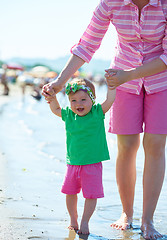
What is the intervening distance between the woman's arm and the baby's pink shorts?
1.99 ft

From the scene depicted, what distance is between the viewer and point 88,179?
312 cm

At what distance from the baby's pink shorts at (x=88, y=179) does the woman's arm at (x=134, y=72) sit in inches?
23.8

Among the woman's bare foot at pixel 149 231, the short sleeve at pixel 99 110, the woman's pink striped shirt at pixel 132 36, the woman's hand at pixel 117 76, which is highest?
the woman's pink striped shirt at pixel 132 36

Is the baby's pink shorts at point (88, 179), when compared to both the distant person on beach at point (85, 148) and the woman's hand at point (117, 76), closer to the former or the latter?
the distant person on beach at point (85, 148)

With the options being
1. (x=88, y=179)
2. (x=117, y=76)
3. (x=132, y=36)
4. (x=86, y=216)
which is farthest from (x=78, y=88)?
(x=86, y=216)

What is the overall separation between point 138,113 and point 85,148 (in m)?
0.49

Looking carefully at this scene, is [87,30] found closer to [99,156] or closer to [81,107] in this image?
[81,107]

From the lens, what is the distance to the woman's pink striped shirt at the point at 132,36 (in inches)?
119

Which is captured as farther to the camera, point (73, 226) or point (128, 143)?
point (128, 143)

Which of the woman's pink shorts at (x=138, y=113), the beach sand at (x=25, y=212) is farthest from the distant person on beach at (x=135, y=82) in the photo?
the beach sand at (x=25, y=212)

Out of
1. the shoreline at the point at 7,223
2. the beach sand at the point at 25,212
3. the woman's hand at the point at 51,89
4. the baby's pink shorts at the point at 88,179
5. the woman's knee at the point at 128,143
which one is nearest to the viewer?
the shoreline at the point at 7,223

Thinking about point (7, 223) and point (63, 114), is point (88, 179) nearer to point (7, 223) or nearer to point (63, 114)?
point (63, 114)

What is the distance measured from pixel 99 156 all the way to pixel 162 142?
47 cm

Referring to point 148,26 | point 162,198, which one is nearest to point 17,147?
point 162,198
